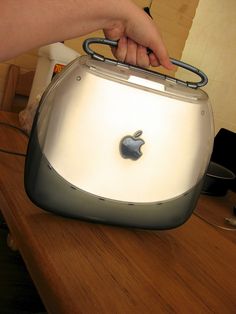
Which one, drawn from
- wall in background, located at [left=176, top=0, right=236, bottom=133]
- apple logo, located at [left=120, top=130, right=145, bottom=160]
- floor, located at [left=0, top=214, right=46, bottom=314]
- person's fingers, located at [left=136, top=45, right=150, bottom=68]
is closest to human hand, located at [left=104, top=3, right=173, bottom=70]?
person's fingers, located at [left=136, top=45, right=150, bottom=68]

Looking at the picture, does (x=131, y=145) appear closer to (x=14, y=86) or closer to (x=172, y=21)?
(x=14, y=86)

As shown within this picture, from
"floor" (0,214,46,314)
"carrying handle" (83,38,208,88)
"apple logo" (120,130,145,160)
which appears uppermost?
"carrying handle" (83,38,208,88)

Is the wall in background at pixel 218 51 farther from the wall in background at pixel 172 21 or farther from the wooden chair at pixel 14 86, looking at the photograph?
the wooden chair at pixel 14 86

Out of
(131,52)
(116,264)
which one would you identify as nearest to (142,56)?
(131,52)

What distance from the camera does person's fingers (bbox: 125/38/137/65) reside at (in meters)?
0.57

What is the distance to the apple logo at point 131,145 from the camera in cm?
43

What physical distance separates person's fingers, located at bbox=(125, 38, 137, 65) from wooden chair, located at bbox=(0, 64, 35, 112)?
2.90ft

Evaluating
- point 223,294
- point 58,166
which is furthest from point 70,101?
point 223,294

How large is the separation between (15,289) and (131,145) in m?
0.50

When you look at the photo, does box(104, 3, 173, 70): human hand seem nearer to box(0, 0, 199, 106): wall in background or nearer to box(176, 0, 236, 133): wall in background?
box(0, 0, 199, 106): wall in background

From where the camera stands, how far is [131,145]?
1.42 ft

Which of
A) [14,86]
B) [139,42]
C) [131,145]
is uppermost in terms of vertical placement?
[139,42]

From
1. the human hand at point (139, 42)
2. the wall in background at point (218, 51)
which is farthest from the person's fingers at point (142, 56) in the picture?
the wall in background at point (218, 51)

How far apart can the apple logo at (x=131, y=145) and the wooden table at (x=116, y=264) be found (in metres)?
0.11
